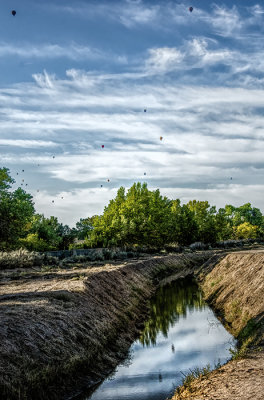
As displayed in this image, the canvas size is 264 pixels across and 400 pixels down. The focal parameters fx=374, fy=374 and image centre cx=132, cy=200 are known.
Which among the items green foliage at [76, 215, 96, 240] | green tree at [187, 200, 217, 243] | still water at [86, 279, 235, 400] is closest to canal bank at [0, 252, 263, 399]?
still water at [86, 279, 235, 400]

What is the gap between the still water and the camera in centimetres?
1153

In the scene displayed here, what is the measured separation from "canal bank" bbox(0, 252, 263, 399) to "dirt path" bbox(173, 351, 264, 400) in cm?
338

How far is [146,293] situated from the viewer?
2819cm

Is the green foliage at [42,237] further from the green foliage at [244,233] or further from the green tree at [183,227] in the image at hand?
the green foliage at [244,233]

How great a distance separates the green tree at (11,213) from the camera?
2952 cm

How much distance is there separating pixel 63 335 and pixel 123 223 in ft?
161

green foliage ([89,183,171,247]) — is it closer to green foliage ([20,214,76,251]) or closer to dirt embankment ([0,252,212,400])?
green foliage ([20,214,76,251])

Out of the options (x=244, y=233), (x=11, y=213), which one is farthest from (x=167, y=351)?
(x=244, y=233)

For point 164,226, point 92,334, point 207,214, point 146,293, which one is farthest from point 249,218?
point 92,334

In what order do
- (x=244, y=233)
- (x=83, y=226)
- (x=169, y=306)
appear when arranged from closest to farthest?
(x=169, y=306) → (x=83, y=226) → (x=244, y=233)

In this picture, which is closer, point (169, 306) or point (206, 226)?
point (169, 306)

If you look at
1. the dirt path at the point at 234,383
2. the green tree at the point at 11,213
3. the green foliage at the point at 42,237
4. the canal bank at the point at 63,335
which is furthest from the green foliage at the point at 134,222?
the dirt path at the point at 234,383

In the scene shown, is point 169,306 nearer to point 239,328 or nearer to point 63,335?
point 239,328

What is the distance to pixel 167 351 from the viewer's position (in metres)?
15.8
